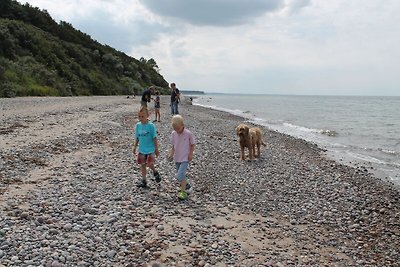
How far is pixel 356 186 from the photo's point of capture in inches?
437

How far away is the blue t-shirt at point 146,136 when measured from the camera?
802 cm

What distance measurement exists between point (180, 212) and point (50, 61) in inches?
1726

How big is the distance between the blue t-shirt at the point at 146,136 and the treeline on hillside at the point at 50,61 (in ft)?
86.1

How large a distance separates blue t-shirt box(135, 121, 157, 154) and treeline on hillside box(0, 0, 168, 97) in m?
26.2

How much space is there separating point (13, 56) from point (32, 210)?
38508 millimetres

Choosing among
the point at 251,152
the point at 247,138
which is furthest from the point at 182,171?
the point at 251,152

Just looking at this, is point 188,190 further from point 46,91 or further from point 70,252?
point 46,91

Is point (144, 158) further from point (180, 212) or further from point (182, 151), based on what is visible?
point (180, 212)

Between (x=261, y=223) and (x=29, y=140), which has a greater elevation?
(x=29, y=140)

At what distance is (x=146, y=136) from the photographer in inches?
317

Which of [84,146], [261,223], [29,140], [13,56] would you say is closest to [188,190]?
[261,223]

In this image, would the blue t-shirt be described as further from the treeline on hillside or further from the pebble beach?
the treeline on hillside

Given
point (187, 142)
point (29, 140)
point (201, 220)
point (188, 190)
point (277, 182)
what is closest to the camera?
point (201, 220)

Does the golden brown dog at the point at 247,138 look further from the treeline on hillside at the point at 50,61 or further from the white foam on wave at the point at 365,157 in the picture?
the treeline on hillside at the point at 50,61
